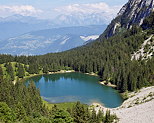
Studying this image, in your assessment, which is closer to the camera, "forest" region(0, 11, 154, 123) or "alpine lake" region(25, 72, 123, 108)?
"forest" region(0, 11, 154, 123)

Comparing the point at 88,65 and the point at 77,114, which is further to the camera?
the point at 88,65

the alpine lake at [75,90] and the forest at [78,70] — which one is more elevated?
the forest at [78,70]

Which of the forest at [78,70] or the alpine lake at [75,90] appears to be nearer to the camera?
the forest at [78,70]

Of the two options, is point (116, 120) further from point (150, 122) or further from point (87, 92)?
point (87, 92)

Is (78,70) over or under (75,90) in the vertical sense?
over

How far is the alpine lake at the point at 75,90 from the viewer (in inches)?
4557

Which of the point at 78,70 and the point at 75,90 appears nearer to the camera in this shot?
the point at 75,90

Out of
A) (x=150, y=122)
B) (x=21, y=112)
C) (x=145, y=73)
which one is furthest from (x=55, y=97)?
(x=150, y=122)

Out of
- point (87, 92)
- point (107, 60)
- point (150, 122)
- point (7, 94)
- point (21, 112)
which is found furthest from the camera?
point (107, 60)

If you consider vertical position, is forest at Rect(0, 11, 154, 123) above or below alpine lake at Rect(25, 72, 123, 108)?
above

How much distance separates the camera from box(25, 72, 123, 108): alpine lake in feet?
380

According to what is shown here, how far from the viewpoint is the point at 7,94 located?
265ft

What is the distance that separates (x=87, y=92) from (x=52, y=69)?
70163 millimetres

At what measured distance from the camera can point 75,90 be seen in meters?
140
